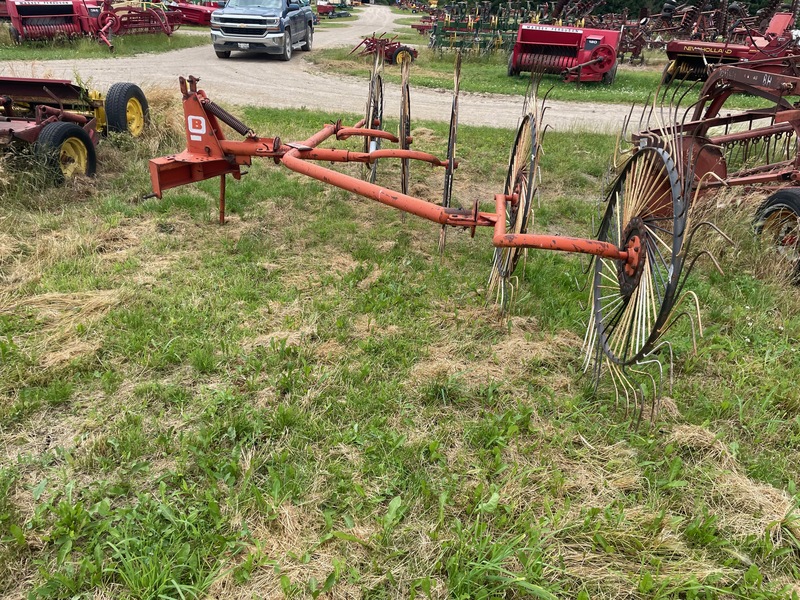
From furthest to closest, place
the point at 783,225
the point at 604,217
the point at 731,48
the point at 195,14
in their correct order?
the point at 195,14 → the point at 731,48 → the point at 783,225 → the point at 604,217

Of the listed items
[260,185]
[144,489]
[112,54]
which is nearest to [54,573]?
[144,489]

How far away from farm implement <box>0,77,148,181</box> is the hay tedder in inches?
421

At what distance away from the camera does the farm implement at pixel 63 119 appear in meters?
5.00

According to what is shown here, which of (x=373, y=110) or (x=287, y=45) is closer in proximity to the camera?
(x=373, y=110)

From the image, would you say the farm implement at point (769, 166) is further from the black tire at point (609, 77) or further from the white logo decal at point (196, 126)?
the black tire at point (609, 77)

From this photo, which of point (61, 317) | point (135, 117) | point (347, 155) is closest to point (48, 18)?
point (135, 117)

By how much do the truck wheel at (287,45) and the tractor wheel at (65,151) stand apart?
11.9 metres

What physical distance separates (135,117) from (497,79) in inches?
431

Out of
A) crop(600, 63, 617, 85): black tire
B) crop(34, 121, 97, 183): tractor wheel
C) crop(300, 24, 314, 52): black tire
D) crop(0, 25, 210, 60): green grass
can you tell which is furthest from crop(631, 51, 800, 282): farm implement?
crop(300, 24, 314, 52): black tire

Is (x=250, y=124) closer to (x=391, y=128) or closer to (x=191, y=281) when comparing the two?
(x=391, y=128)

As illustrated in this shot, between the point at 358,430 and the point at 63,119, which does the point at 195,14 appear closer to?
the point at 63,119

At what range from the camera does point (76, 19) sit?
1525cm

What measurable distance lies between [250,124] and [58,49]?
10.7 m

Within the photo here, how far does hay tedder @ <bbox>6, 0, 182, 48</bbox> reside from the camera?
14188mm
